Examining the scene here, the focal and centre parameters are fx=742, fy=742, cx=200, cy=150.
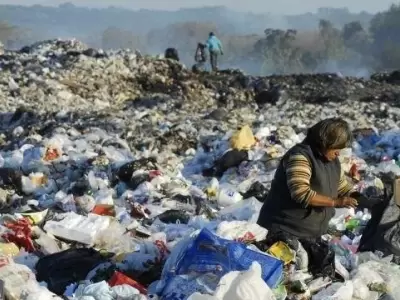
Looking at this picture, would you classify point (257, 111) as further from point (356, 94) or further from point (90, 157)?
point (90, 157)

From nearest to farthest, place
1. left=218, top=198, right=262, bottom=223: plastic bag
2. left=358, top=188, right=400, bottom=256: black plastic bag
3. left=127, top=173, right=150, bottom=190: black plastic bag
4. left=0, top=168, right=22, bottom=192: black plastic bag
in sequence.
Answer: left=358, top=188, right=400, bottom=256: black plastic bag, left=218, top=198, right=262, bottom=223: plastic bag, left=127, top=173, right=150, bottom=190: black plastic bag, left=0, top=168, right=22, bottom=192: black plastic bag

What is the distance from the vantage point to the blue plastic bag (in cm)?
328

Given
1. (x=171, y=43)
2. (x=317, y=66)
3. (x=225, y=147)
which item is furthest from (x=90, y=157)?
(x=171, y=43)

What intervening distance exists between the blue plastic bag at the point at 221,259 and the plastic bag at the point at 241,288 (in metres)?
0.17

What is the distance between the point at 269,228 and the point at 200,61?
14.2 metres

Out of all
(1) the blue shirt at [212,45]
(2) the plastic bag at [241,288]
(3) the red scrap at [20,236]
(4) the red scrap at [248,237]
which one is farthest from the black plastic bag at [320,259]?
(1) the blue shirt at [212,45]

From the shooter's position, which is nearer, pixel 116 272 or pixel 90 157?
pixel 116 272

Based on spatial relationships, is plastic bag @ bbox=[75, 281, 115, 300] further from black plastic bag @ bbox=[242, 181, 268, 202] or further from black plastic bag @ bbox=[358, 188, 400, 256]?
black plastic bag @ bbox=[242, 181, 268, 202]

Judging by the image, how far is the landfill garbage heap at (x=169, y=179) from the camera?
346 cm

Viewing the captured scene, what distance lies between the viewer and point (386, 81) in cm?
1655

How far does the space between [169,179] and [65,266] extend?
10.1 ft

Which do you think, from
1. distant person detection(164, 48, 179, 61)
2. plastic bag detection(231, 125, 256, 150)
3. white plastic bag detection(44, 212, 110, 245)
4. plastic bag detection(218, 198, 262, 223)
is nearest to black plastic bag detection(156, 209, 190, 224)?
plastic bag detection(218, 198, 262, 223)

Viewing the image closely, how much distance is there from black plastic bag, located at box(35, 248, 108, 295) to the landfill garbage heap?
10 millimetres

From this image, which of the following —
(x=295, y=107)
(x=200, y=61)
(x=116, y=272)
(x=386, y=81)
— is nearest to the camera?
(x=116, y=272)
